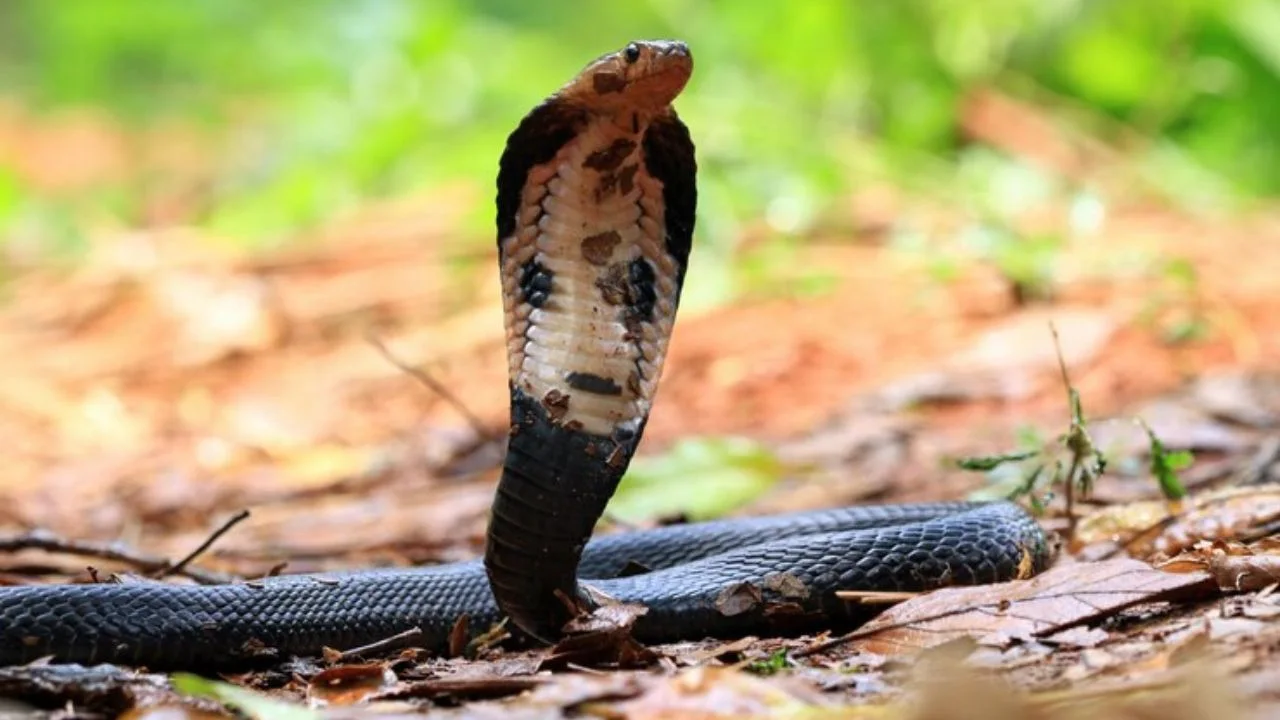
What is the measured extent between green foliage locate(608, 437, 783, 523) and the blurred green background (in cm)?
330

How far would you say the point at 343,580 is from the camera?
371 cm

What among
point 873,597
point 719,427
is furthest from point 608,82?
point 719,427

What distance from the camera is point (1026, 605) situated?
Result: 303cm

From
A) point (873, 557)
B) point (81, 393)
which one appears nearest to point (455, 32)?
point (81, 393)

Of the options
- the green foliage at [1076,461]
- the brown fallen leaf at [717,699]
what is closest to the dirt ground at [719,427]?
the brown fallen leaf at [717,699]

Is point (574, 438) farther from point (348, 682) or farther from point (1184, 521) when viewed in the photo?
point (1184, 521)

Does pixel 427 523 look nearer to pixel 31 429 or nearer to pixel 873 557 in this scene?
pixel 873 557

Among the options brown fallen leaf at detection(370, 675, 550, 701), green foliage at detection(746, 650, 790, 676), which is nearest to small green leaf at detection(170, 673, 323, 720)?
brown fallen leaf at detection(370, 675, 550, 701)

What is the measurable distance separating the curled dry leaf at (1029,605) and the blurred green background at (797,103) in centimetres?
575

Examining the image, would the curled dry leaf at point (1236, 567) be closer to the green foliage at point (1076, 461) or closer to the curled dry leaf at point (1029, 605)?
the curled dry leaf at point (1029, 605)

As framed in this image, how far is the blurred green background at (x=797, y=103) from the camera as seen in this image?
9781 mm

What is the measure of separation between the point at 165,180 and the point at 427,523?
11103mm

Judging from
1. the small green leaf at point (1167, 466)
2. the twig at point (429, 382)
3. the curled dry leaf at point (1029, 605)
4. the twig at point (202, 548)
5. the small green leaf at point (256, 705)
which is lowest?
the curled dry leaf at point (1029, 605)

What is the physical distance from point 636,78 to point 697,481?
286cm
